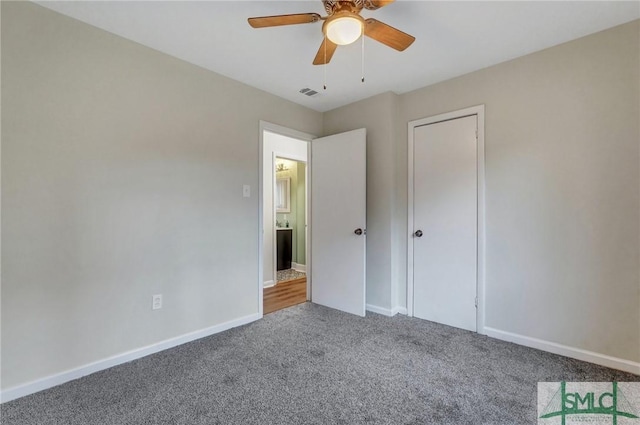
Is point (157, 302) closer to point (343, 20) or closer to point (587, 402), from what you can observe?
point (343, 20)

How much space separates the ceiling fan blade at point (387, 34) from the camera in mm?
1600

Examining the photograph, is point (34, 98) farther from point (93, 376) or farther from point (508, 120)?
point (508, 120)

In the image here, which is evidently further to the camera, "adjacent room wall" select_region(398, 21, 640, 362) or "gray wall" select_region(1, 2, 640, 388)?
"adjacent room wall" select_region(398, 21, 640, 362)

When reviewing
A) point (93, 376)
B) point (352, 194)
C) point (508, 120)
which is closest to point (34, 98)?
point (93, 376)

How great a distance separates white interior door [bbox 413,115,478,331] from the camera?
2.71 meters

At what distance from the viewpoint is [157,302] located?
7.64ft

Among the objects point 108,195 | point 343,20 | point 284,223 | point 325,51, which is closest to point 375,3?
point 343,20

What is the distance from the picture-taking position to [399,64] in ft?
8.41

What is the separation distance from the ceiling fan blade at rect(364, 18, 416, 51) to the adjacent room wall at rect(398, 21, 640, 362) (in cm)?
133

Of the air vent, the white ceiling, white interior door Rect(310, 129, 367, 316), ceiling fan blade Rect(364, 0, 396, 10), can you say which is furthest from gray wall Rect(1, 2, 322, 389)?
ceiling fan blade Rect(364, 0, 396, 10)

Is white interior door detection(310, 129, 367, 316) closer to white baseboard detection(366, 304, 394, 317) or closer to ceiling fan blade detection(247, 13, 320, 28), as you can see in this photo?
white baseboard detection(366, 304, 394, 317)

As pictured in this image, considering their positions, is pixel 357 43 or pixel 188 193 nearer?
pixel 357 43

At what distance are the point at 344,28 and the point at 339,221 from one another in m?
2.13

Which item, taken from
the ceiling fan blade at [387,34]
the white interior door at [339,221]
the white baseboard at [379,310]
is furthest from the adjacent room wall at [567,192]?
the ceiling fan blade at [387,34]
